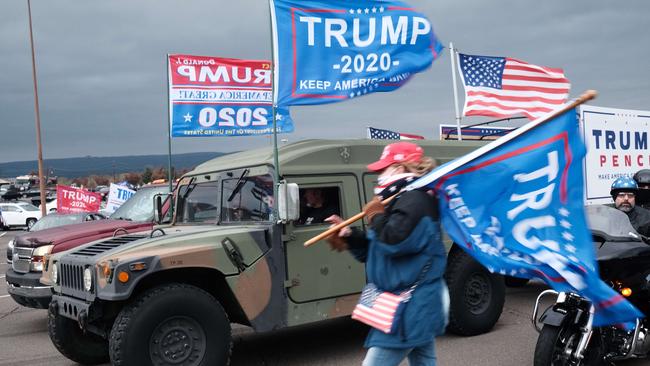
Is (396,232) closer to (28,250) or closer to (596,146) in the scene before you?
(28,250)

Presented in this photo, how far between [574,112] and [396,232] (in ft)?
4.27

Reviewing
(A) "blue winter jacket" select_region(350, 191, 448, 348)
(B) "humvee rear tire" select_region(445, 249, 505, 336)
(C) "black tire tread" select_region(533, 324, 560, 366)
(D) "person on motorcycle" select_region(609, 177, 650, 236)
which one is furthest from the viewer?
(B) "humvee rear tire" select_region(445, 249, 505, 336)

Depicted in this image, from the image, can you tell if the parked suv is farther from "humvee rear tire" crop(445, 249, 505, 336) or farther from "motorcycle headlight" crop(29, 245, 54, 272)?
"humvee rear tire" crop(445, 249, 505, 336)

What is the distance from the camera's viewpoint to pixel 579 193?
356cm

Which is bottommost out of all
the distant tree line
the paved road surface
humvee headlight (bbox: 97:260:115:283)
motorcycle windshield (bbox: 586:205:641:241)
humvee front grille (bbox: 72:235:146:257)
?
the distant tree line

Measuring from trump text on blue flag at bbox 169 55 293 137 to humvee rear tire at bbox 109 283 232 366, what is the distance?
15.4 feet

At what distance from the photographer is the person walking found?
10.3ft

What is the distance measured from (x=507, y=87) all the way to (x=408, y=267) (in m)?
8.67

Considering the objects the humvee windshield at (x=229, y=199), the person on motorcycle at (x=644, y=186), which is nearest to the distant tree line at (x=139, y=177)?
the humvee windshield at (x=229, y=199)

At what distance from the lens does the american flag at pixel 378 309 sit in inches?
125

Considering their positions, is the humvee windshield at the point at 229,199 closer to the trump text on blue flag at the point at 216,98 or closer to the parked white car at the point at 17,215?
the trump text on blue flag at the point at 216,98

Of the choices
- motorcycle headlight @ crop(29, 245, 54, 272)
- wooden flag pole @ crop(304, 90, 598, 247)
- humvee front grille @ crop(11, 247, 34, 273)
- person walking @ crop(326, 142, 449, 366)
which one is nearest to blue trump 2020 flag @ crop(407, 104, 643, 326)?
wooden flag pole @ crop(304, 90, 598, 247)

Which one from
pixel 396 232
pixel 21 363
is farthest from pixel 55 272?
pixel 396 232

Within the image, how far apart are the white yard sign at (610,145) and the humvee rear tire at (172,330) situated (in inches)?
273
